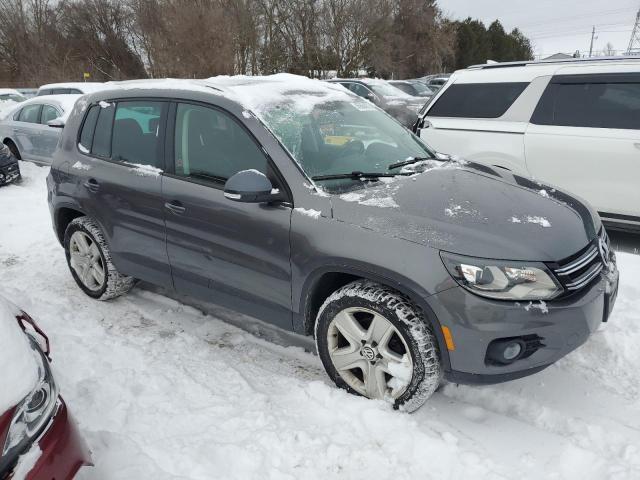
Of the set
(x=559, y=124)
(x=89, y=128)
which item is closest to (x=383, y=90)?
(x=559, y=124)

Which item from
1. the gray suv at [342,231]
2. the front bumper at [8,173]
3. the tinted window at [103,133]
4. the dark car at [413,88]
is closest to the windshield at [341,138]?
the gray suv at [342,231]

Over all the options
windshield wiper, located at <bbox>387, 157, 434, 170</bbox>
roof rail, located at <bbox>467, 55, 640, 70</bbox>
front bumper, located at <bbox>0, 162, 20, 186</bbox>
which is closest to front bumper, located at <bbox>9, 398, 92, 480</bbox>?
windshield wiper, located at <bbox>387, 157, 434, 170</bbox>

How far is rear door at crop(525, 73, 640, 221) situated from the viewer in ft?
16.8

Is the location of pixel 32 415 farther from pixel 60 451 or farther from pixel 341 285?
pixel 341 285

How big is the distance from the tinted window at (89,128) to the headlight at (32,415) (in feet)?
8.07

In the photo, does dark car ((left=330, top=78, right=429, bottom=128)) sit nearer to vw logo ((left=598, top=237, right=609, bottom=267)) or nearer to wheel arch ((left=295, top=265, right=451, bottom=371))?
vw logo ((left=598, top=237, right=609, bottom=267))

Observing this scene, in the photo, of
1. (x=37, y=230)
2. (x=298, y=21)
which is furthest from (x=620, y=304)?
(x=298, y=21)

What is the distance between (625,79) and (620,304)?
8.41ft

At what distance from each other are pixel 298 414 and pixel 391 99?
11.1 meters

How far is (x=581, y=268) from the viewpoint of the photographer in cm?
263

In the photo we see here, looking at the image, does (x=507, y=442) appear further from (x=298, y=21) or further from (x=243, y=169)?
(x=298, y=21)

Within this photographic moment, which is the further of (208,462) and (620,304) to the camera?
(620,304)

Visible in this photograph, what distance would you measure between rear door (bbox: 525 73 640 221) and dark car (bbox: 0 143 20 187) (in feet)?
26.1

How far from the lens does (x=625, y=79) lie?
5.16 m
